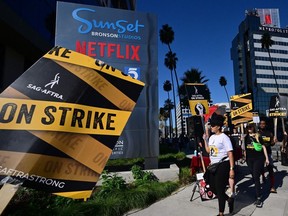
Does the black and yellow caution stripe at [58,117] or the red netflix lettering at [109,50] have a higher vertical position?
the red netflix lettering at [109,50]

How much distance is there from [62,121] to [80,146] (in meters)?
0.26

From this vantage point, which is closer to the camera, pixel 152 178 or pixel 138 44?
pixel 152 178

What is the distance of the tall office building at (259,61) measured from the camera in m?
97.2

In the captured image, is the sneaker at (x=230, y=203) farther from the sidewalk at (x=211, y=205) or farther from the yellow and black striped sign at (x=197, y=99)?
the yellow and black striped sign at (x=197, y=99)

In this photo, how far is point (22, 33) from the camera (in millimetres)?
13297

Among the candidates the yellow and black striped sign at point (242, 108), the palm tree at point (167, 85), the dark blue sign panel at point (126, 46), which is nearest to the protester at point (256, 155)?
the dark blue sign panel at point (126, 46)

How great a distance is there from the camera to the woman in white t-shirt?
4.80m

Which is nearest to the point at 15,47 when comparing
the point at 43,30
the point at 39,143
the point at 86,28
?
the point at 43,30

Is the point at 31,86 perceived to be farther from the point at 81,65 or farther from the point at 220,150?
the point at 220,150

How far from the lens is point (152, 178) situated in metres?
7.25

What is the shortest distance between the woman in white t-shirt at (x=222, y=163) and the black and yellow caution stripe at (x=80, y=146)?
3.08m

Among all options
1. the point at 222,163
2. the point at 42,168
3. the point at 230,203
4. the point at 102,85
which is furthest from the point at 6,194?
the point at 230,203

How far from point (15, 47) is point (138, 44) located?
969cm

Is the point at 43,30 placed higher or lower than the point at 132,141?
higher
